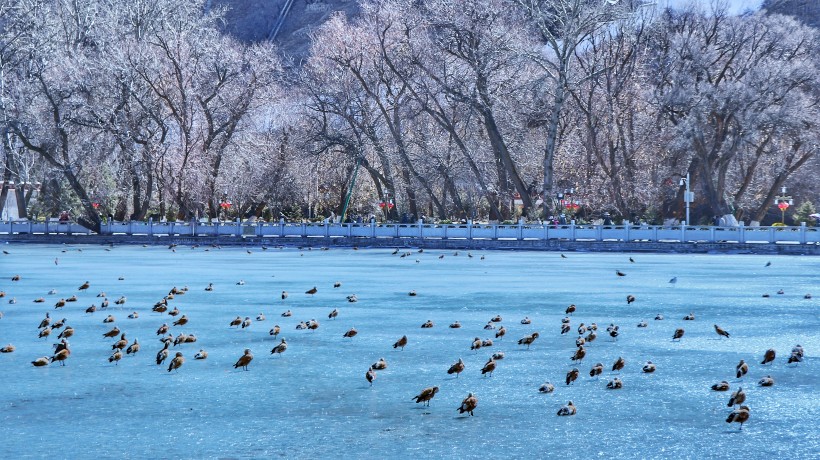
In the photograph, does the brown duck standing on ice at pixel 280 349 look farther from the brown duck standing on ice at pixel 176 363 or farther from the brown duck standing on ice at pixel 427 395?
the brown duck standing on ice at pixel 427 395

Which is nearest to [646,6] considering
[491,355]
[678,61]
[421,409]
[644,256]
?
[678,61]

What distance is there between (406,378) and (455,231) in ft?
129

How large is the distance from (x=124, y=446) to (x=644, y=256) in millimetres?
36201

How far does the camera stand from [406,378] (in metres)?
12.8

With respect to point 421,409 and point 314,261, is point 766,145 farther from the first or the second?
point 421,409

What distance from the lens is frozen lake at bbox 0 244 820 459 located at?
31.6 feet

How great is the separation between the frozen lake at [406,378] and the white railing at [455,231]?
67.8ft

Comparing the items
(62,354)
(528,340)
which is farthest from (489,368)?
(62,354)

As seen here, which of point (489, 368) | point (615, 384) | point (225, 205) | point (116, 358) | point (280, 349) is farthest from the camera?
point (225, 205)

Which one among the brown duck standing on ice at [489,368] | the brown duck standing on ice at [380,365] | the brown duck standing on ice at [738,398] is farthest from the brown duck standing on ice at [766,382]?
the brown duck standing on ice at [380,365]

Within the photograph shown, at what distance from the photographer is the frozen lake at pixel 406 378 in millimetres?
9617

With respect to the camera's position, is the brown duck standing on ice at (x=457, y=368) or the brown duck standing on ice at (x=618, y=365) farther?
the brown duck standing on ice at (x=618, y=365)

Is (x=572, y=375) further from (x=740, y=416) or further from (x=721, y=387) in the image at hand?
(x=740, y=416)

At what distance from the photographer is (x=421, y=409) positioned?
11008 millimetres
